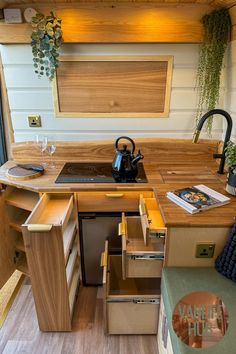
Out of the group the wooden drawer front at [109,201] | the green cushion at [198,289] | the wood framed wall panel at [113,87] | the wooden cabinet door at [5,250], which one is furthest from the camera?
the wood framed wall panel at [113,87]

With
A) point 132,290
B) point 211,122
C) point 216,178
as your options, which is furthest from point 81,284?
point 211,122

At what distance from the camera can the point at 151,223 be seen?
1356 millimetres

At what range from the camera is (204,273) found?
1.17 meters

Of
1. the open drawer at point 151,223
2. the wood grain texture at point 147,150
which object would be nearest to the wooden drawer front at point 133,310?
the open drawer at point 151,223

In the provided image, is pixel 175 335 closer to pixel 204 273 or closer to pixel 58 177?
pixel 204 273

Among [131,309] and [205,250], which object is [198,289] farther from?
[131,309]

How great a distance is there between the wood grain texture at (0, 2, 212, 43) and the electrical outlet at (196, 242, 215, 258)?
54.2 inches

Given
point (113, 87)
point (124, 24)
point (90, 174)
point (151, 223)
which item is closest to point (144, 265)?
point (151, 223)

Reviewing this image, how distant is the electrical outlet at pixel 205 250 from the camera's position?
1.19m

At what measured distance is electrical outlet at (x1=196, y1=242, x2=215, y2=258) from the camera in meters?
1.19

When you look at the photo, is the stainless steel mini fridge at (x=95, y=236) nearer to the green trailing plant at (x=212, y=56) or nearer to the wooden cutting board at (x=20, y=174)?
the wooden cutting board at (x=20, y=174)

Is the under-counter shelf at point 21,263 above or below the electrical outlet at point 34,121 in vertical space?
below

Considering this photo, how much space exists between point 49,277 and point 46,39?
1488mm

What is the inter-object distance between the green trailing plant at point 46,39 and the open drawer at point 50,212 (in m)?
0.88
